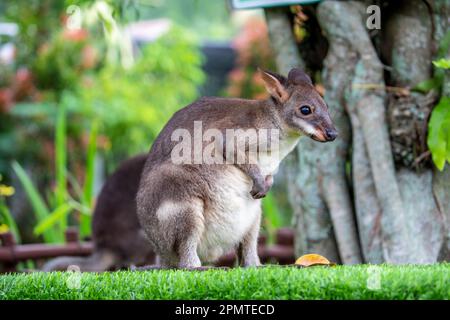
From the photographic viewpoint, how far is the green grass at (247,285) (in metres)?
3.19

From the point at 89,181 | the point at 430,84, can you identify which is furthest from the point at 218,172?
the point at 89,181

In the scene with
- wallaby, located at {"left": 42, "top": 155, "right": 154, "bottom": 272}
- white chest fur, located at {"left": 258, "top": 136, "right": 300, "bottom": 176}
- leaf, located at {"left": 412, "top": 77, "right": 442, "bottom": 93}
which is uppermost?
leaf, located at {"left": 412, "top": 77, "right": 442, "bottom": 93}

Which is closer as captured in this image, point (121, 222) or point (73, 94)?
point (121, 222)

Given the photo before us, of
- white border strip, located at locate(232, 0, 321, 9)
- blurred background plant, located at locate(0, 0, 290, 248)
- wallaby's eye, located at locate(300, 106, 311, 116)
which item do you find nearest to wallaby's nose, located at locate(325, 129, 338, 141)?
wallaby's eye, located at locate(300, 106, 311, 116)

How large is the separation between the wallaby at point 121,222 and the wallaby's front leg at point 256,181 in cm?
306

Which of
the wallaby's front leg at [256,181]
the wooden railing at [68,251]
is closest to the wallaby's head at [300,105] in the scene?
the wallaby's front leg at [256,181]

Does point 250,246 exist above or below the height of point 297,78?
below

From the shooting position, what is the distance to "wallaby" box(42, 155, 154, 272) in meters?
7.28

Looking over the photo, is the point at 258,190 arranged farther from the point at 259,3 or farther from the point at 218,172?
the point at 259,3

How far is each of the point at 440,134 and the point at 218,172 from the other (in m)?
1.46

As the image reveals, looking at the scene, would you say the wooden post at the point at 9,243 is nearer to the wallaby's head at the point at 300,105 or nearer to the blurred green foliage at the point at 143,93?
the wallaby's head at the point at 300,105

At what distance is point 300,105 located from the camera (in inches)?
170

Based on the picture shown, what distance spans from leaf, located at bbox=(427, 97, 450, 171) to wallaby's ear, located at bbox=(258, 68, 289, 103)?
1104 millimetres

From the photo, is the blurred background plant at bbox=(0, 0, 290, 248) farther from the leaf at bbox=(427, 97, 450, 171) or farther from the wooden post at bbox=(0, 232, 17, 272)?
the leaf at bbox=(427, 97, 450, 171)
